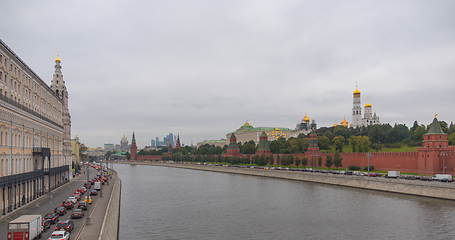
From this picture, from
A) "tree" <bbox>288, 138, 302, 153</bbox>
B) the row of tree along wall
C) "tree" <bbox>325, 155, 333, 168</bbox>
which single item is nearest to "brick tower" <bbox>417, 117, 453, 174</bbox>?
the row of tree along wall

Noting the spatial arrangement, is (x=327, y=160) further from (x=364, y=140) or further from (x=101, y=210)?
(x=101, y=210)

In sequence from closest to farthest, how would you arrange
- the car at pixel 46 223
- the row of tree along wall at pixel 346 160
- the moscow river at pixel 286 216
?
the car at pixel 46 223
the moscow river at pixel 286 216
the row of tree along wall at pixel 346 160

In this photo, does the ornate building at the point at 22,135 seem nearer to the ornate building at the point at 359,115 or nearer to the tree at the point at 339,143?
the tree at the point at 339,143

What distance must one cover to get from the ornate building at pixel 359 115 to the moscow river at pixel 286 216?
392ft

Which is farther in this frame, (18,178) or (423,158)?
(423,158)

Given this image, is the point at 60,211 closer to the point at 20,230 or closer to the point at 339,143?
the point at 20,230

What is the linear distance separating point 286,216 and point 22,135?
24018 millimetres

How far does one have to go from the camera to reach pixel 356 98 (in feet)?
570

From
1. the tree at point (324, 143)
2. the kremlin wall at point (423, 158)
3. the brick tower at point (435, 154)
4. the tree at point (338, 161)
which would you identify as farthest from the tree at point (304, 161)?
the brick tower at point (435, 154)

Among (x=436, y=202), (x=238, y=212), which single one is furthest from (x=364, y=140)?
(x=238, y=212)

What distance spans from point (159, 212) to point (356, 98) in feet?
484

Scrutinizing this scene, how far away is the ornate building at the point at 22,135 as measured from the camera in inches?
1198

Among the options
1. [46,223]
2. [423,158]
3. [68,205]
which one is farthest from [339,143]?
[46,223]

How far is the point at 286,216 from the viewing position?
37.5 m
